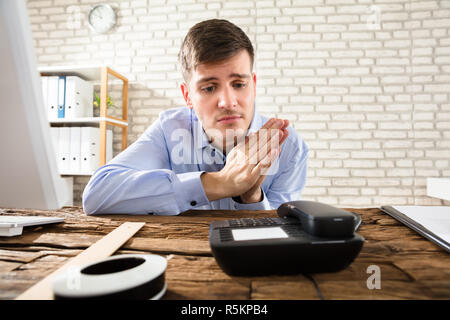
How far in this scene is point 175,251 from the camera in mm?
429

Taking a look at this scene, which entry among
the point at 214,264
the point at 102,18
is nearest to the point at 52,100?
the point at 102,18

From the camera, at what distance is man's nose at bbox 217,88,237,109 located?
38.1 inches

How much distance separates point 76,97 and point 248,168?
6.97ft

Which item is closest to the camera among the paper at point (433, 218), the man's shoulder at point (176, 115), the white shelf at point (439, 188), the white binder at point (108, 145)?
the paper at point (433, 218)

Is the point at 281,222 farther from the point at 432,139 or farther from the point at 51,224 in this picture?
the point at 432,139

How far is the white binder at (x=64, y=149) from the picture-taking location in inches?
91.6

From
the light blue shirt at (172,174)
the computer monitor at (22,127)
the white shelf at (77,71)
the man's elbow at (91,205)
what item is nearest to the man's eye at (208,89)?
the light blue shirt at (172,174)

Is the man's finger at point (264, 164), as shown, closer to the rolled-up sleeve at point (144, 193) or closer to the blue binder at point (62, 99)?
the rolled-up sleeve at point (144, 193)

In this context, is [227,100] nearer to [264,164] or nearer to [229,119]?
[229,119]

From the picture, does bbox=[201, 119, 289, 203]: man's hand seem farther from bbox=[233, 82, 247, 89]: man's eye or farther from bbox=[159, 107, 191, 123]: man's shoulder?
bbox=[159, 107, 191, 123]: man's shoulder

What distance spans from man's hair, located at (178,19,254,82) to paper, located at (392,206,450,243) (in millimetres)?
755

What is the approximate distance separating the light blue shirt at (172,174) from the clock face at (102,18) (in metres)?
1.91

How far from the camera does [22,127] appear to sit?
0.37 metres
